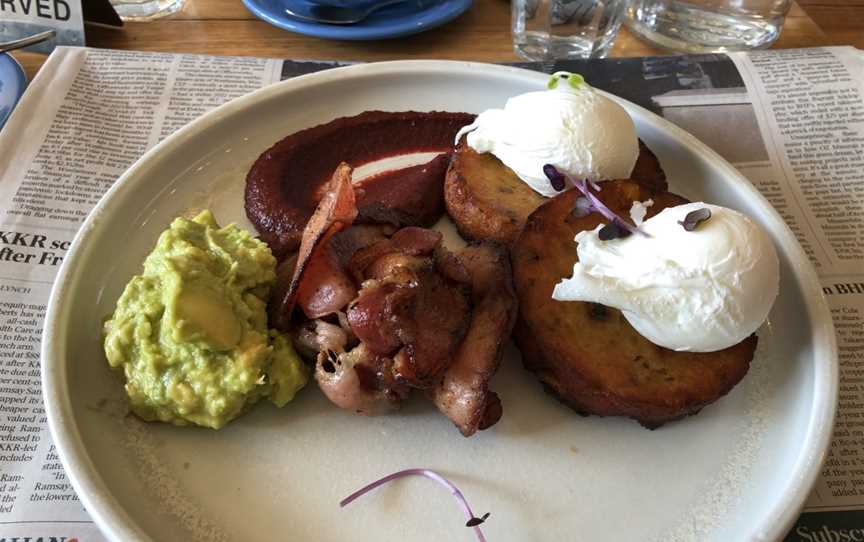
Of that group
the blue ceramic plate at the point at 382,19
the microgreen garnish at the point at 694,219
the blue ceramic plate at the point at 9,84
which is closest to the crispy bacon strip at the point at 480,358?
the microgreen garnish at the point at 694,219

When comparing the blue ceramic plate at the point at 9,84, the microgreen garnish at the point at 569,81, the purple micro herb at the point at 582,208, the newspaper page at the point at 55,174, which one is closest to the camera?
the newspaper page at the point at 55,174

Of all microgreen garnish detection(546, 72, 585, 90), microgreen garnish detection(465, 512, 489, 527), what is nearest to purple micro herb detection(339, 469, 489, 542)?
microgreen garnish detection(465, 512, 489, 527)

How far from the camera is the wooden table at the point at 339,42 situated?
7.60 feet

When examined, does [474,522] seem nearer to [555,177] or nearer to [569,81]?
[555,177]

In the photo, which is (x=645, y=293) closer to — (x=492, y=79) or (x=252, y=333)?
(x=252, y=333)

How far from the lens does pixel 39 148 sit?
1.80m

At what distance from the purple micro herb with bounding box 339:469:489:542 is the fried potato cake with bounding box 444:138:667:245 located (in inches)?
20.8

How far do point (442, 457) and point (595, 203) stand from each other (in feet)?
1.94

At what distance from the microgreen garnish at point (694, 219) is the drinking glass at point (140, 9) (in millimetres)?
2105

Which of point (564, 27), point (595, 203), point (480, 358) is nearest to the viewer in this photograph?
point (480, 358)

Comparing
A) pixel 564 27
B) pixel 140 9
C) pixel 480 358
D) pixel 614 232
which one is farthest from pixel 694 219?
pixel 140 9

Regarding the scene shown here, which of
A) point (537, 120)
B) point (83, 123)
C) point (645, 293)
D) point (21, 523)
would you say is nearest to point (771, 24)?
point (537, 120)

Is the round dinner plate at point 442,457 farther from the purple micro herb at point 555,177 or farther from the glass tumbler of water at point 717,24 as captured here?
the glass tumbler of water at point 717,24

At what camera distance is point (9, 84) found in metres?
1.97
